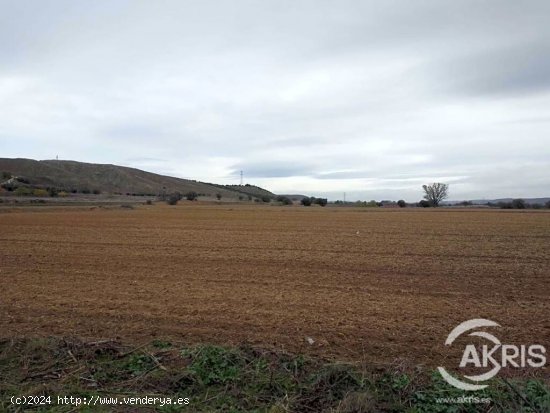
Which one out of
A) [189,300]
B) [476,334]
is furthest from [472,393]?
[189,300]

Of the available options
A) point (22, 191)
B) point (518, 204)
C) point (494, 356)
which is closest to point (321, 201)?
point (518, 204)

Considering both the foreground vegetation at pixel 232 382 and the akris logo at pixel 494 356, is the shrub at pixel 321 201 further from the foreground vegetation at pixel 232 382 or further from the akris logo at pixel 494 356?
the foreground vegetation at pixel 232 382

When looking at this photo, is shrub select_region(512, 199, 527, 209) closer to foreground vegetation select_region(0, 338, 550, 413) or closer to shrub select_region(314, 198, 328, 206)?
shrub select_region(314, 198, 328, 206)

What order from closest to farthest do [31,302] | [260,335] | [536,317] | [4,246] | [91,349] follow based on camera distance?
[91,349] → [260,335] → [536,317] → [31,302] → [4,246]

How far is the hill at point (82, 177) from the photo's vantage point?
15550 cm

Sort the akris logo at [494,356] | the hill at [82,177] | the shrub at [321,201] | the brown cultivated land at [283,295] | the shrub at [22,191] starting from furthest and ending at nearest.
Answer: the hill at [82,177] < the shrub at [321,201] < the shrub at [22,191] < the brown cultivated land at [283,295] < the akris logo at [494,356]

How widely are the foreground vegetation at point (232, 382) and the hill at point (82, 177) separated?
153575 mm

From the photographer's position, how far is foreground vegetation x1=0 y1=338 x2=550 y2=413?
4539 mm

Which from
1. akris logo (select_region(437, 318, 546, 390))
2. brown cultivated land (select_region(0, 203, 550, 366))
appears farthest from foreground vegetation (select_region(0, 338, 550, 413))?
brown cultivated land (select_region(0, 203, 550, 366))

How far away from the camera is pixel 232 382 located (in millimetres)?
5082

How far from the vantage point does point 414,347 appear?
7.05 m

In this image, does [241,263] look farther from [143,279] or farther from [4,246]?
[4,246]

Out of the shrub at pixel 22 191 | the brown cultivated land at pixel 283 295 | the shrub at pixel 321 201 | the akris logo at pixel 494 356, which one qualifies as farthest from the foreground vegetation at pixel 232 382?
the shrub at pixel 321 201

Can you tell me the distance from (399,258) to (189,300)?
34.2 feet
